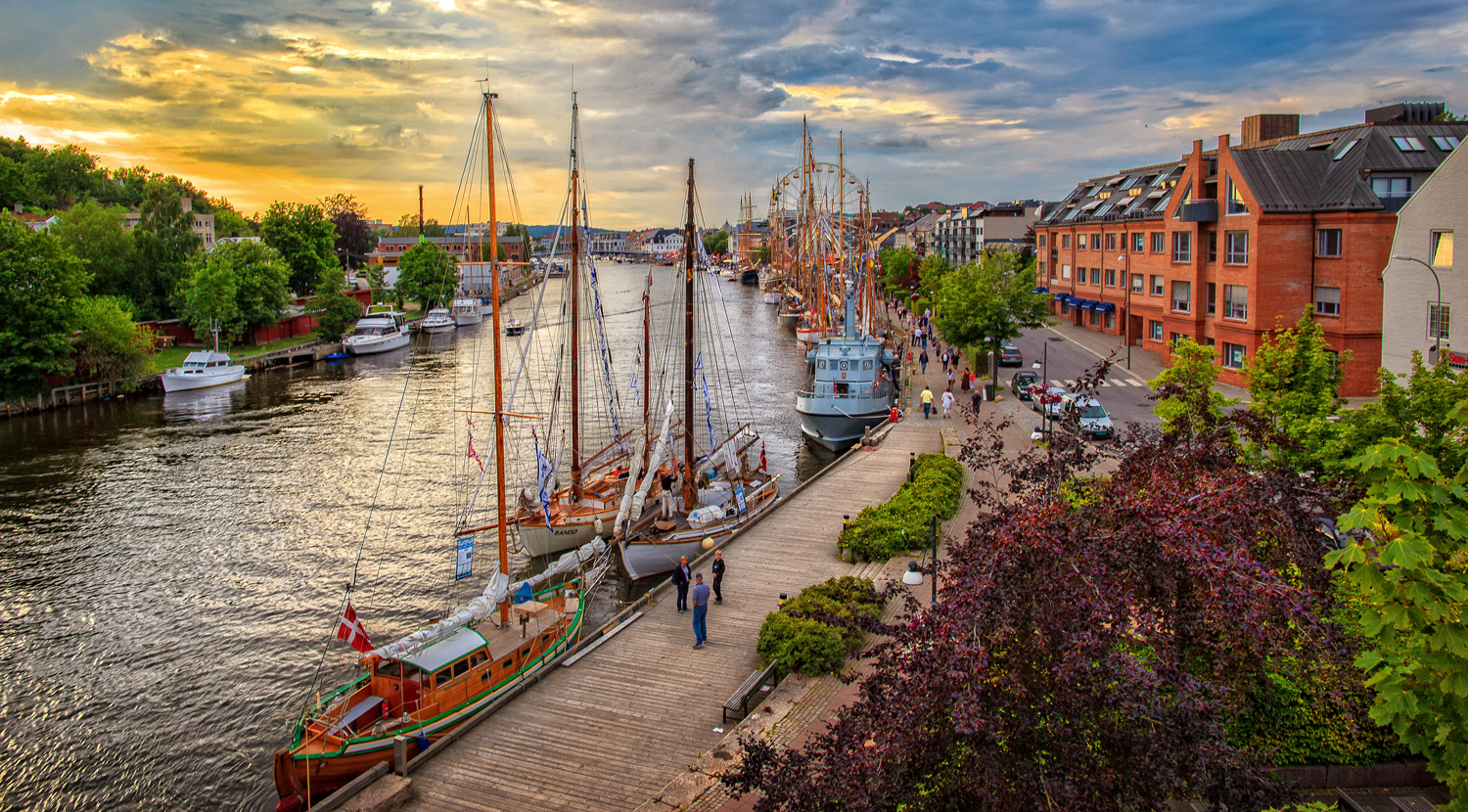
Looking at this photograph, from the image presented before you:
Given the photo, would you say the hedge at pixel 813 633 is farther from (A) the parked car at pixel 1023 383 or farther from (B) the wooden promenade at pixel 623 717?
(A) the parked car at pixel 1023 383

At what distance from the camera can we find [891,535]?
24.3 meters

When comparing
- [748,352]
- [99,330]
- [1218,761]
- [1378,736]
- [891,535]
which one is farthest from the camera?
[748,352]

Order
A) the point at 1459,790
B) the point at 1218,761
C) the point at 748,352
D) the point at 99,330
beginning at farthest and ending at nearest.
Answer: the point at 748,352 < the point at 99,330 < the point at 1459,790 < the point at 1218,761

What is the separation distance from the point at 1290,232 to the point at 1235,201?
3928 mm

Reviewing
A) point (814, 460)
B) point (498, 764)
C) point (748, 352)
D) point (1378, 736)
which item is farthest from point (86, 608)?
point (748, 352)

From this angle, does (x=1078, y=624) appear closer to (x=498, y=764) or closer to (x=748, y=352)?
(x=498, y=764)

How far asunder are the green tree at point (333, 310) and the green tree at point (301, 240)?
16766 mm

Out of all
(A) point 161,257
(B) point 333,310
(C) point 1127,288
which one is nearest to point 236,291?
(B) point 333,310

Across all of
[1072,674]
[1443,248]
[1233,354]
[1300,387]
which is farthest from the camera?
[1233,354]

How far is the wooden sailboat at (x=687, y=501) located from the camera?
2769cm

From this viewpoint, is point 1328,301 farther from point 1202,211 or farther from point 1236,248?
point 1202,211

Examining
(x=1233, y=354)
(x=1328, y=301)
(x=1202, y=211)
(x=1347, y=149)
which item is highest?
(x=1347, y=149)

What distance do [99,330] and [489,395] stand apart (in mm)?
27074

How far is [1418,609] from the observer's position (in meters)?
9.12
